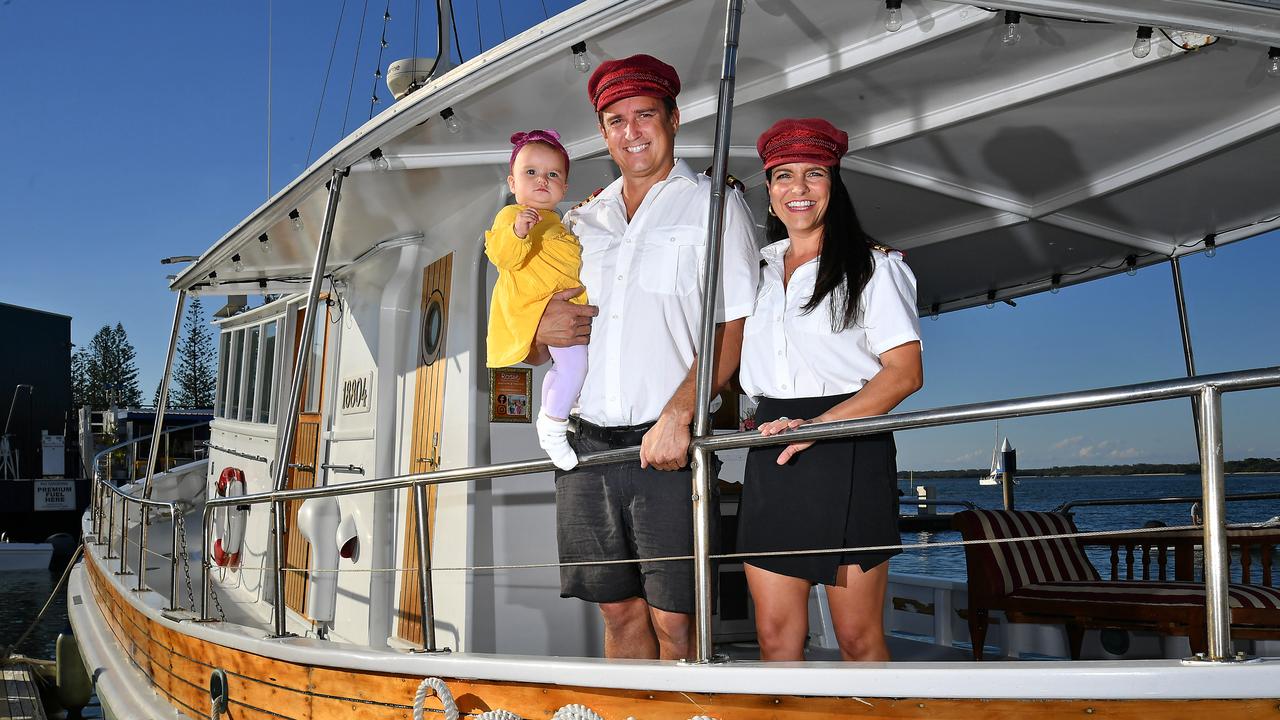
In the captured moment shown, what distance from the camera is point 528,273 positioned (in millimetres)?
2670

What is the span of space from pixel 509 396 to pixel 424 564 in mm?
1310

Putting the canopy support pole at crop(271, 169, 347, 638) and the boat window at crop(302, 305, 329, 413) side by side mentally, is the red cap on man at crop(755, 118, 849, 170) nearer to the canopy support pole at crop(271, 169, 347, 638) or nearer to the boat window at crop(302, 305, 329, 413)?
the canopy support pole at crop(271, 169, 347, 638)

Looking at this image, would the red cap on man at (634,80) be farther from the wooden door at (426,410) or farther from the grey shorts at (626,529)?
the wooden door at (426,410)

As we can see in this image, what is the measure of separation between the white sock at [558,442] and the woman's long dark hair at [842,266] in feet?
2.39

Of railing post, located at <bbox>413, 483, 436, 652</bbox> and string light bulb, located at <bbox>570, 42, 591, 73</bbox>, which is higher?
string light bulb, located at <bbox>570, 42, 591, 73</bbox>

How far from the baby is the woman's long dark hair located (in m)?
0.68

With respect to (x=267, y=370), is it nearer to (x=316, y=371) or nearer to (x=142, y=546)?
(x=316, y=371)

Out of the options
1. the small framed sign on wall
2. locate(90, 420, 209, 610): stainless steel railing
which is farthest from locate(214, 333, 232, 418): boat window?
the small framed sign on wall

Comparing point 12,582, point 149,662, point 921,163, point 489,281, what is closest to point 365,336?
point 489,281

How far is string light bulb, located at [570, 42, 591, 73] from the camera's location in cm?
294

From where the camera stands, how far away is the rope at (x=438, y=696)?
2885 mm

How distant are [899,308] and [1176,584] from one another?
2.90 metres

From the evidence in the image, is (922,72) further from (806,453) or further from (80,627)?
(80,627)

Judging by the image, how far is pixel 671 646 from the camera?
2.54m
